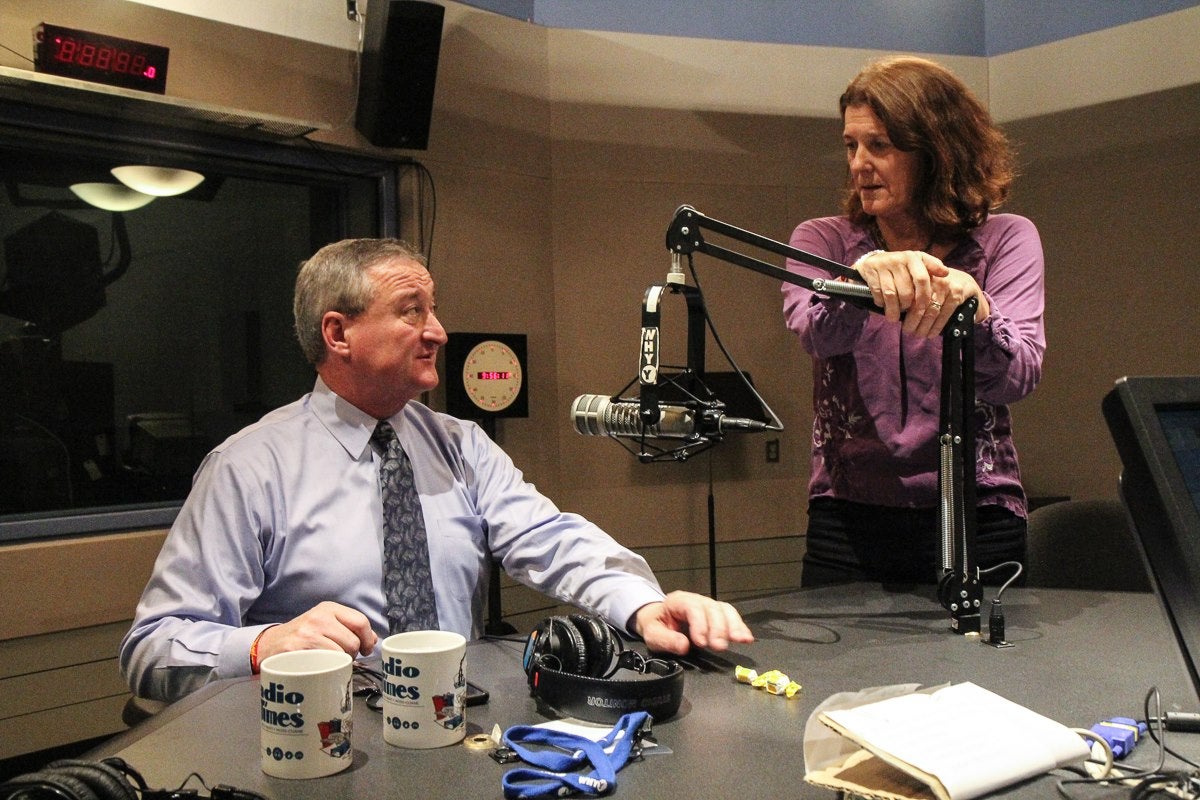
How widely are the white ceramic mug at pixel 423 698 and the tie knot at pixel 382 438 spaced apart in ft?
2.84

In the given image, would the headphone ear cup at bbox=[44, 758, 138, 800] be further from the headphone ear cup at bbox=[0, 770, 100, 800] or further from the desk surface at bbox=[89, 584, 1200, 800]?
the desk surface at bbox=[89, 584, 1200, 800]

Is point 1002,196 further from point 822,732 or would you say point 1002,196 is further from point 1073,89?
point 1073,89

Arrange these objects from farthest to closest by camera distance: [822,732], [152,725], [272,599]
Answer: [272,599] → [152,725] → [822,732]

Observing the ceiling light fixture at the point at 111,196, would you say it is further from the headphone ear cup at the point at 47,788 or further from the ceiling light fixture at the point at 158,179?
the headphone ear cup at the point at 47,788

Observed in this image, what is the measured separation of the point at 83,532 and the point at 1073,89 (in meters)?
4.09

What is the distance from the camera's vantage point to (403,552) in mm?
1777

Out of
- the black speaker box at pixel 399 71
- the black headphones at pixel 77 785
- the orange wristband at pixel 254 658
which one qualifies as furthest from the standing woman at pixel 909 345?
the black speaker box at pixel 399 71

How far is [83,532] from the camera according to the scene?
10.2 feet

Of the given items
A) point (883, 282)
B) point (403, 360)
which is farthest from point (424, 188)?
point (883, 282)

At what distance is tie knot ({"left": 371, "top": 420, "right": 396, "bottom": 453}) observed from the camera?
189 centimetres

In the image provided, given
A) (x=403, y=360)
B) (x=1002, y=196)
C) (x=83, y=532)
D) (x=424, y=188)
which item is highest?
(x=424, y=188)

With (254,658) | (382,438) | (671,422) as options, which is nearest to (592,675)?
(671,422)

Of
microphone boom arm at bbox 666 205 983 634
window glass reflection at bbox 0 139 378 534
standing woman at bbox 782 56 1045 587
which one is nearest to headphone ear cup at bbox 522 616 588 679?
microphone boom arm at bbox 666 205 983 634

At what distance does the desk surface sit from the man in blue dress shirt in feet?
0.44
